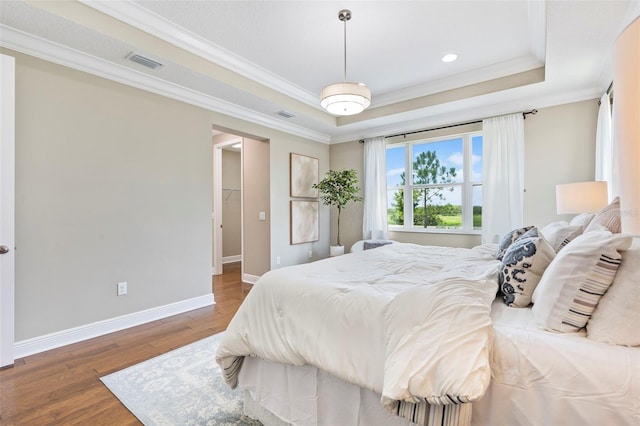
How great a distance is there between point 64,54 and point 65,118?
21.4 inches

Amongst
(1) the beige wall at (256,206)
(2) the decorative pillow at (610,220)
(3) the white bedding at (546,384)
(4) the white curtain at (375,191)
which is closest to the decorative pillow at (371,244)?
(4) the white curtain at (375,191)

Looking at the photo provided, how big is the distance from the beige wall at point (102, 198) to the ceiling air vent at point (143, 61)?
36 centimetres

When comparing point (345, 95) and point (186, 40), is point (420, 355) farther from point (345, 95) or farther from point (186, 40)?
point (186, 40)

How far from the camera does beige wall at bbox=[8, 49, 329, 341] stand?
96.5 inches

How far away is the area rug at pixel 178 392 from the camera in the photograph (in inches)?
66.5

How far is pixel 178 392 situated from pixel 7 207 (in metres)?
1.92

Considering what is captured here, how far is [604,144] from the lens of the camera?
3127 millimetres

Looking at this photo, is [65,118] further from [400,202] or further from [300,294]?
[400,202]

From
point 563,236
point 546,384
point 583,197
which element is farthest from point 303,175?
point 546,384

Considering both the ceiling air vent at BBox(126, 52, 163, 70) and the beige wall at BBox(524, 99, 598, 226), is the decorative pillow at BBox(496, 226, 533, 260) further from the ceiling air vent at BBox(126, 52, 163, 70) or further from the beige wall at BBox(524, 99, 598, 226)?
the ceiling air vent at BBox(126, 52, 163, 70)

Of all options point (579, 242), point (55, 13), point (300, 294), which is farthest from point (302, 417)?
point (55, 13)

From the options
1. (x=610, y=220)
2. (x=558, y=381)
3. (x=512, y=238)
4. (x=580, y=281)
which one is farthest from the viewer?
(x=512, y=238)

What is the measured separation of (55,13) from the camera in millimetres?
2148

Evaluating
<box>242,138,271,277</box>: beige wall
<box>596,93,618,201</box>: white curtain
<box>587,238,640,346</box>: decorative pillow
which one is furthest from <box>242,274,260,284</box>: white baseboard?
<box>596,93,618,201</box>: white curtain
